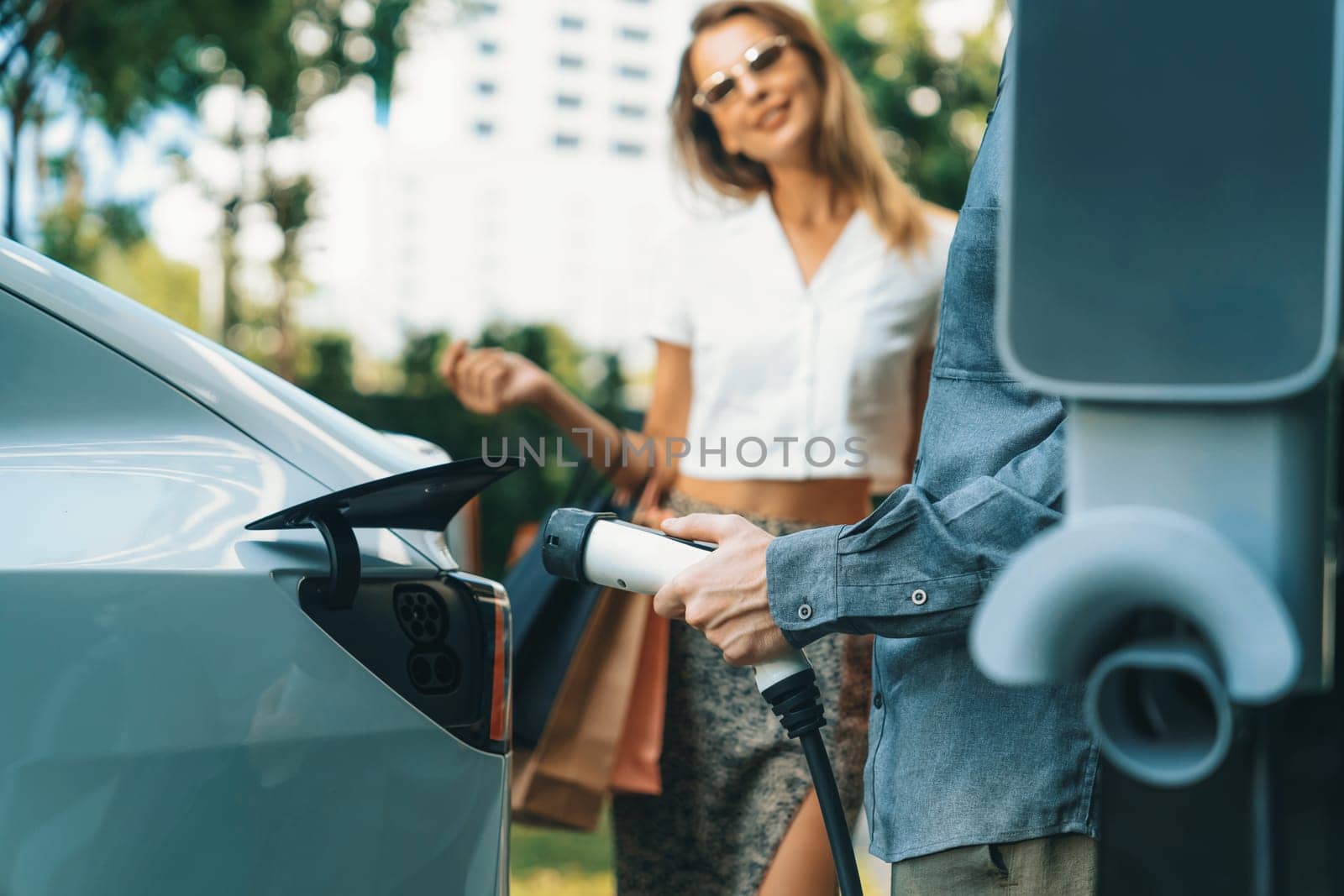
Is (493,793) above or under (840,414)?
under

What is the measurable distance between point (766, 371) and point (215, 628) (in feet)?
4.57

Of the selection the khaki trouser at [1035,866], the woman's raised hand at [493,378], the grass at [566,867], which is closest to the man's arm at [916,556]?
the khaki trouser at [1035,866]

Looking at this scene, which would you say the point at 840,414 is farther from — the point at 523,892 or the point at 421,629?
the point at 523,892

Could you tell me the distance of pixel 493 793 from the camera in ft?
5.45

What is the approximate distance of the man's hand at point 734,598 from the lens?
141 cm

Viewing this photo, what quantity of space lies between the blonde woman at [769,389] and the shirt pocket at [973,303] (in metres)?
1.01

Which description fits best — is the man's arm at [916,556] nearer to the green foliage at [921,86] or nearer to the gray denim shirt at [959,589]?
the gray denim shirt at [959,589]

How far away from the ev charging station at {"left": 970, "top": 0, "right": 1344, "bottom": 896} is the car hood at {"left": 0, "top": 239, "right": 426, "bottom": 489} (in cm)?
105

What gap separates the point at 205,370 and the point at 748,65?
1542 mm

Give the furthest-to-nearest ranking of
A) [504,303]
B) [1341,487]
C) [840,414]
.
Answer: [504,303]
[840,414]
[1341,487]

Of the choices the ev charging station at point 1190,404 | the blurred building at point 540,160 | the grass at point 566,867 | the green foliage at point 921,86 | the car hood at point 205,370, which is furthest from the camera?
the blurred building at point 540,160

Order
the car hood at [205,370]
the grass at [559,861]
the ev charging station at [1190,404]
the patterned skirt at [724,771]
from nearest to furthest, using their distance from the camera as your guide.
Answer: the ev charging station at [1190,404] < the car hood at [205,370] < the patterned skirt at [724,771] < the grass at [559,861]

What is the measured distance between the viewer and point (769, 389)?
2574 millimetres

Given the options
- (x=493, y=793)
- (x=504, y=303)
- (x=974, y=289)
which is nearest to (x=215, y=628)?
(x=493, y=793)
